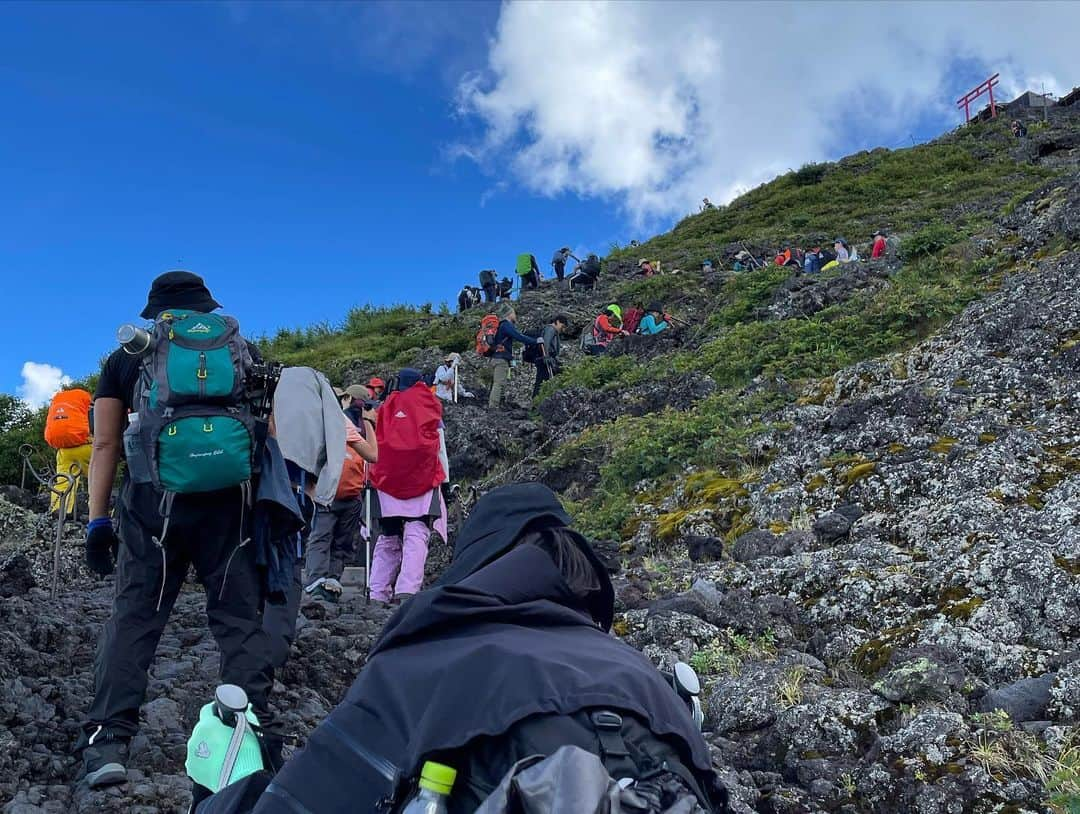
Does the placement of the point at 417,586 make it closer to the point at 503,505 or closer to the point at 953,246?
the point at 503,505

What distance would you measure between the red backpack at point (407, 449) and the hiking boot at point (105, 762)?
3525 millimetres

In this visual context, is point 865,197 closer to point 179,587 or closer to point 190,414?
point 190,414

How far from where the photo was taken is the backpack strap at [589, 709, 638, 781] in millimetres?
1669

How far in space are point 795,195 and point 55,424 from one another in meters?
31.1

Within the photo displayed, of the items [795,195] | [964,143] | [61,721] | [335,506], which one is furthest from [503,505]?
[964,143]

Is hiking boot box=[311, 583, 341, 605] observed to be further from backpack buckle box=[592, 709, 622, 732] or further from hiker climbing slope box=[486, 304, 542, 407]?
hiker climbing slope box=[486, 304, 542, 407]

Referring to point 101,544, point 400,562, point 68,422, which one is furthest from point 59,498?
point 101,544

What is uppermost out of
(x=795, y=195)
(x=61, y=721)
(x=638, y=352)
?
(x=795, y=195)

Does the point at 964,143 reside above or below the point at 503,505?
above

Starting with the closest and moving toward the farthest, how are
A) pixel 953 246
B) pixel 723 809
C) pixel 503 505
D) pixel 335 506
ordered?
pixel 723 809 → pixel 503 505 → pixel 335 506 → pixel 953 246

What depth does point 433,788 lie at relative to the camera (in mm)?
1638

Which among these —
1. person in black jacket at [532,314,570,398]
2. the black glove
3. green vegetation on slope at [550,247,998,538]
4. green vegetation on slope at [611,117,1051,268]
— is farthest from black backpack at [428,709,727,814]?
green vegetation on slope at [611,117,1051,268]

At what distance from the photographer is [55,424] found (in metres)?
9.38

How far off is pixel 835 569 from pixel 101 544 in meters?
4.13
